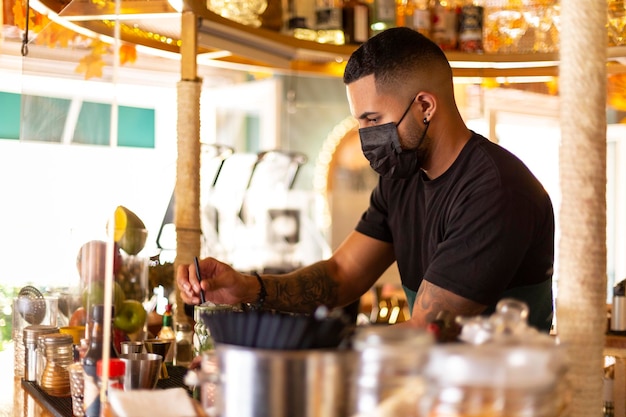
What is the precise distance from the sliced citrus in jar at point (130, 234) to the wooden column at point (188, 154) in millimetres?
383

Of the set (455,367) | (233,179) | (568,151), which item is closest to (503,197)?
(568,151)

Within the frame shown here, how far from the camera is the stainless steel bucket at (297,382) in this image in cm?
99

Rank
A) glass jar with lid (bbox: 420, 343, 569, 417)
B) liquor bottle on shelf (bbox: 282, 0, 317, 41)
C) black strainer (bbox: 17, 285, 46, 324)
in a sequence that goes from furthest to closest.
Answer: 1. liquor bottle on shelf (bbox: 282, 0, 317, 41)
2. black strainer (bbox: 17, 285, 46, 324)
3. glass jar with lid (bbox: 420, 343, 569, 417)

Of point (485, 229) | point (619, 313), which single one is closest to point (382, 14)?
point (619, 313)

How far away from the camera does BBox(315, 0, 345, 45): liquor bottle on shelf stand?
13.3 feet

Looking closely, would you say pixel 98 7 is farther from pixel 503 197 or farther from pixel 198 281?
pixel 503 197

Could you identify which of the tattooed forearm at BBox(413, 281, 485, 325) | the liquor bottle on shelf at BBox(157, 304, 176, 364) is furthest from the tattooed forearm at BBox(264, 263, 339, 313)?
the tattooed forearm at BBox(413, 281, 485, 325)

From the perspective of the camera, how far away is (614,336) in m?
3.17

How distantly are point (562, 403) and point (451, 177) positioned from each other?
1095 mm

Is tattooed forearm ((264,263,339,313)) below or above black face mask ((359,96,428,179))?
below

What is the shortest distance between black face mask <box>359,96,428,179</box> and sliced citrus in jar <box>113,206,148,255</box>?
0.73 m

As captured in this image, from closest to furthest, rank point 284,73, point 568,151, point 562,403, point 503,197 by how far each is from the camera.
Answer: point 562,403 → point 568,151 → point 503,197 → point 284,73

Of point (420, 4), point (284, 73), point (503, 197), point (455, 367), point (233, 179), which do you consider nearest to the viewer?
point (455, 367)

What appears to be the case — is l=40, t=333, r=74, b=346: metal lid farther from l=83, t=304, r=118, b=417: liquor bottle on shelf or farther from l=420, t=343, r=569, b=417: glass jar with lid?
l=420, t=343, r=569, b=417: glass jar with lid
